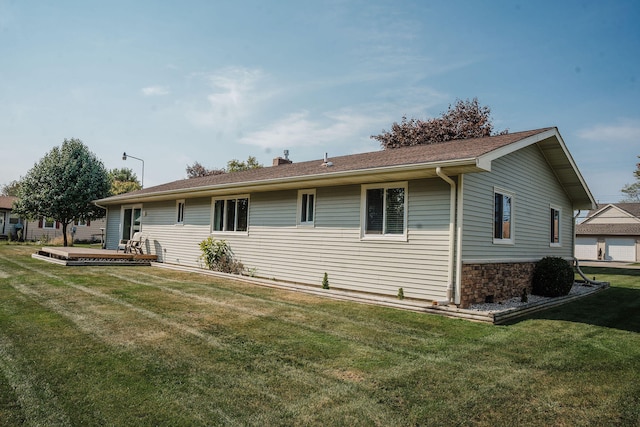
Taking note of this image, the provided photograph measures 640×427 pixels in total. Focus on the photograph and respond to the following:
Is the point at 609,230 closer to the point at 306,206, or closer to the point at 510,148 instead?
the point at 510,148

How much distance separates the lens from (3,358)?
4367mm

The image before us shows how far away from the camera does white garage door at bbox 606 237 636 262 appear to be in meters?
35.1

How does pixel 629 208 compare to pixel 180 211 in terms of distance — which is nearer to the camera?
pixel 180 211

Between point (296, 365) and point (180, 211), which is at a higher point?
point (180, 211)

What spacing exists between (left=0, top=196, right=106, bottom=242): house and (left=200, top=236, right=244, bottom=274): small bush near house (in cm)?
2452

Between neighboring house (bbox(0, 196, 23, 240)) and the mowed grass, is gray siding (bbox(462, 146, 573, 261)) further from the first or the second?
neighboring house (bbox(0, 196, 23, 240))

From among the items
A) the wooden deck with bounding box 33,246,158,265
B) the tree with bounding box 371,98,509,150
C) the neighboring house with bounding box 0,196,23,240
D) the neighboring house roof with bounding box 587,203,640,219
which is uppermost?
the tree with bounding box 371,98,509,150

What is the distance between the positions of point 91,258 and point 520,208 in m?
14.7

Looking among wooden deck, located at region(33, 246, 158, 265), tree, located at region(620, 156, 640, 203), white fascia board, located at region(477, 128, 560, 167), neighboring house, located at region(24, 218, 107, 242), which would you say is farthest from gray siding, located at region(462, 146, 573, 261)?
tree, located at region(620, 156, 640, 203)

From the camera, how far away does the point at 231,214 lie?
13570 mm

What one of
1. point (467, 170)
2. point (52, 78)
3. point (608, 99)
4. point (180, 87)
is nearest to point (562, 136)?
point (467, 170)

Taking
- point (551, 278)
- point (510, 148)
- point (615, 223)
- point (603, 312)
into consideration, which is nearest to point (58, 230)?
point (510, 148)

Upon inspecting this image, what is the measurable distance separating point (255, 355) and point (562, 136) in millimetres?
10581

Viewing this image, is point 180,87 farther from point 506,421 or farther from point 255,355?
point 506,421
